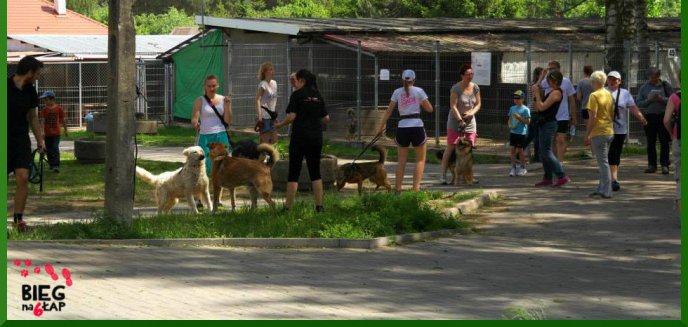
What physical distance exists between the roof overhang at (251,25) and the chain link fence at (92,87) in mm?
3338

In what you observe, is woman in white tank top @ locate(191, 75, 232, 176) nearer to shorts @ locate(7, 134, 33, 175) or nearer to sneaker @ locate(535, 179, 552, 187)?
shorts @ locate(7, 134, 33, 175)

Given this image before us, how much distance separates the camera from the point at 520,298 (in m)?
9.25

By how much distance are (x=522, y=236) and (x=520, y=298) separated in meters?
3.87

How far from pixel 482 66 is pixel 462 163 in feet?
29.9

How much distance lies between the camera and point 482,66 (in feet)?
86.8

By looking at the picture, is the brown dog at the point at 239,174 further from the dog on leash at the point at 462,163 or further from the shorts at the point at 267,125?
the dog on leash at the point at 462,163

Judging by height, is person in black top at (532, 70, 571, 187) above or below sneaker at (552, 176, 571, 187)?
above

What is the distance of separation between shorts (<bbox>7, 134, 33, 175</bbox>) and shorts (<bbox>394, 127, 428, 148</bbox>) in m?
5.29

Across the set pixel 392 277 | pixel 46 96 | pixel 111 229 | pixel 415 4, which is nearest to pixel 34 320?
pixel 392 277

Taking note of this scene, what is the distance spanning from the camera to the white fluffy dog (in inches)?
549

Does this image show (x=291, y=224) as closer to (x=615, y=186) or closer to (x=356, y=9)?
(x=615, y=186)

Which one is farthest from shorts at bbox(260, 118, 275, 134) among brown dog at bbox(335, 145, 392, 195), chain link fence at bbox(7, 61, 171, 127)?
chain link fence at bbox(7, 61, 171, 127)

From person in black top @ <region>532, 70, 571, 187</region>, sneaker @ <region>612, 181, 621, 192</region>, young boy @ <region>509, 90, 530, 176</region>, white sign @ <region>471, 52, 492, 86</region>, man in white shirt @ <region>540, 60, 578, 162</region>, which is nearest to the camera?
sneaker @ <region>612, 181, 621, 192</region>

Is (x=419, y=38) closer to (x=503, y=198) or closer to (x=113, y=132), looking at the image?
(x=503, y=198)
